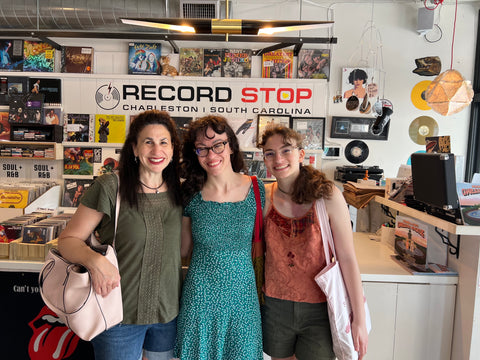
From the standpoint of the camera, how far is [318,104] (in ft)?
15.6

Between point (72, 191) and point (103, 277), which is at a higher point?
point (103, 277)

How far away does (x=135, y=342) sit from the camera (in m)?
1.40

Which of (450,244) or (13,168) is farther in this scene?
(13,168)

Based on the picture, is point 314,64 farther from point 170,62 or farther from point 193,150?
point 193,150

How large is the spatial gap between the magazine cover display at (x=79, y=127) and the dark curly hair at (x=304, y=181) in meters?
4.04

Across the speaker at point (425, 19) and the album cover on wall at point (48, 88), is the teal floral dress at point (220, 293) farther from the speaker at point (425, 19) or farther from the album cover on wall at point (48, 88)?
the speaker at point (425, 19)

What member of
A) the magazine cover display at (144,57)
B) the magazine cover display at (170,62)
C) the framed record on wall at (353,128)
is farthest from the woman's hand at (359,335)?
the magazine cover display at (144,57)

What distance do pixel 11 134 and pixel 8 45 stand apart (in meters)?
1.31

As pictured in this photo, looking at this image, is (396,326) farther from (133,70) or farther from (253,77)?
(133,70)

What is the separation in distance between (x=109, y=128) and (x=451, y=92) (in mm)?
4178

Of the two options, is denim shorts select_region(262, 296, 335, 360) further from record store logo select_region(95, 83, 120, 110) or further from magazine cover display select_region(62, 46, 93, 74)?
magazine cover display select_region(62, 46, 93, 74)

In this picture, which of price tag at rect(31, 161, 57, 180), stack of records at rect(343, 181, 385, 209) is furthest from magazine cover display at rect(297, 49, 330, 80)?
price tag at rect(31, 161, 57, 180)

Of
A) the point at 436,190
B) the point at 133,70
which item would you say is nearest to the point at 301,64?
the point at 133,70

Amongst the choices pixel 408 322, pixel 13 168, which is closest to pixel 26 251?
pixel 408 322
